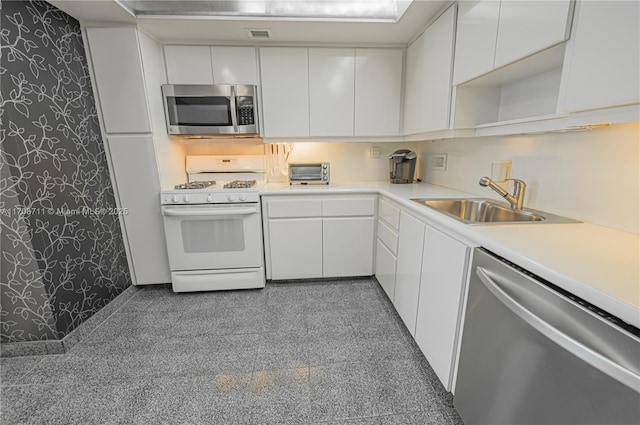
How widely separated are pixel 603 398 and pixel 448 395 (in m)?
0.89

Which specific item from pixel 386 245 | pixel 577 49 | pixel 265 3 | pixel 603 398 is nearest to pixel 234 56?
pixel 265 3

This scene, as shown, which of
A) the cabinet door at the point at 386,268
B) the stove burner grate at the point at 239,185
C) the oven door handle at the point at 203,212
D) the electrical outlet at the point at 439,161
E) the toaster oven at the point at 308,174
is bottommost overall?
the cabinet door at the point at 386,268

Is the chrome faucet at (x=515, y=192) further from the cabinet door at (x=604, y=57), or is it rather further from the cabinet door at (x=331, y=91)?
the cabinet door at (x=331, y=91)

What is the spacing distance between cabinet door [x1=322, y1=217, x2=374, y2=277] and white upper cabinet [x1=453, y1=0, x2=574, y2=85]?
4.17 ft

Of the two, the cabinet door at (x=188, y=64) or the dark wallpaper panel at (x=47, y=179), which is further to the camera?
the cabinet door at (x=188, y=64)

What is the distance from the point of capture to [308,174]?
98.9 inches

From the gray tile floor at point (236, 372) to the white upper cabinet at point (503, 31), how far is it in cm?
160

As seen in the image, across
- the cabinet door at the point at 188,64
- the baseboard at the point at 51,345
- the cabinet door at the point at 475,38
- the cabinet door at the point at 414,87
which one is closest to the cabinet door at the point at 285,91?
the cabinet door at the point at 188,64

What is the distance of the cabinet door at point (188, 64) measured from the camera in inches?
85.4

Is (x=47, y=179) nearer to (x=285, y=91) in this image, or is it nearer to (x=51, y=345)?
(x=51, y=345)

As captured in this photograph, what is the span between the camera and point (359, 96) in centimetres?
237

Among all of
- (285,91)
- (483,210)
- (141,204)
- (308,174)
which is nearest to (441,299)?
(483,210)

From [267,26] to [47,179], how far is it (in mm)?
1707

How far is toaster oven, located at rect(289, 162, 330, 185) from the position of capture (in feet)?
8.18
